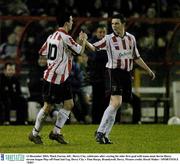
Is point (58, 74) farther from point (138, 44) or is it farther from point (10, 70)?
point (138, 44)

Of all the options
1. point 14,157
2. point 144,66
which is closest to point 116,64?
point 144,66

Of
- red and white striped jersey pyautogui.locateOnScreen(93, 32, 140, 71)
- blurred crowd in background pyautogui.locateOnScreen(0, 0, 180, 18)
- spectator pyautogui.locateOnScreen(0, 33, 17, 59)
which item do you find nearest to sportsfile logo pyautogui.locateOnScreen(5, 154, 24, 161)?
red and white striped jersey pyautogui.locateOnScreen(93, 32, 140, 71)

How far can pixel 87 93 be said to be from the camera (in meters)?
20.0

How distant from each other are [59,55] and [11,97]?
20.5 feet

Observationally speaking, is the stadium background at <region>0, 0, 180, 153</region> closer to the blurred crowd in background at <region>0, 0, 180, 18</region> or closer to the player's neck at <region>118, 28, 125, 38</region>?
the blurred crowd in background at <region>0, 0, 180, 18</region>

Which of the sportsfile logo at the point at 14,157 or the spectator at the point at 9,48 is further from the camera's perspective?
the spectator at the point at 9,48

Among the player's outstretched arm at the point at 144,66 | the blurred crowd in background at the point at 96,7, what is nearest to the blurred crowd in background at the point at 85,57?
the blurred crowd in background at the point at 96,7

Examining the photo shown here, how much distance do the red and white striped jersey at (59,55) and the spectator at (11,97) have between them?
19.5 ft

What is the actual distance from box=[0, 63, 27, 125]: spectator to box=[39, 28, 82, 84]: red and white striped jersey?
595 centimetres

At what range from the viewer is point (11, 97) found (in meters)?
19.5

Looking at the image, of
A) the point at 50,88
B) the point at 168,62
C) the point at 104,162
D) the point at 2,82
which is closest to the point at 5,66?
the point at 2,82

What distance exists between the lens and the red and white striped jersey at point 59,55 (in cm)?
1341

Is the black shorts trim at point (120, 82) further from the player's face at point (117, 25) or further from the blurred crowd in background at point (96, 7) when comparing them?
the blurred crowd in background at point (96, 7)

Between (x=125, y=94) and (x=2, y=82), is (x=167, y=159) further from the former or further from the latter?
(x=2, y=82)
